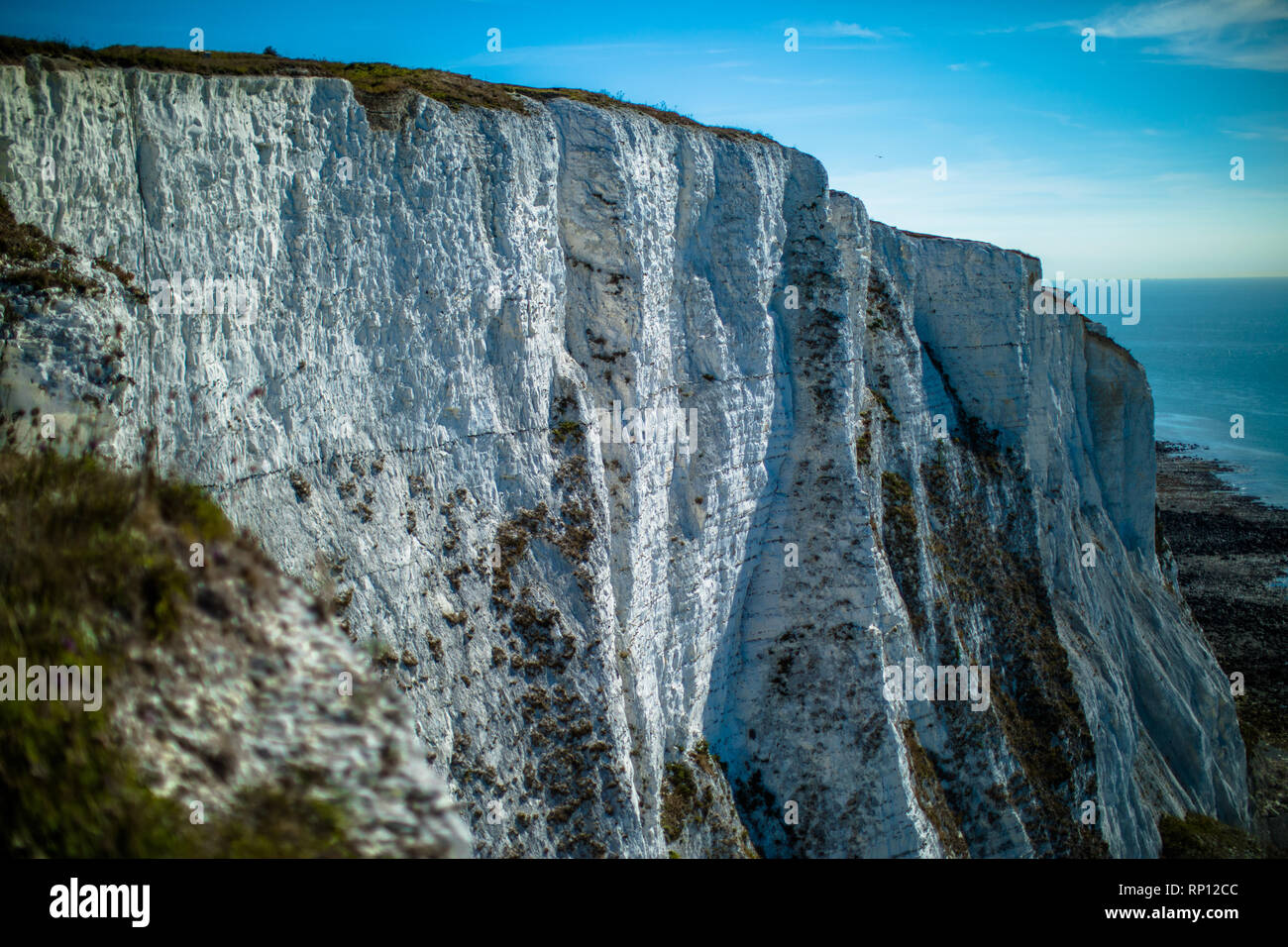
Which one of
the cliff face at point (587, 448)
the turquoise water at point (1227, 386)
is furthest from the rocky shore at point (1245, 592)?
the cliff face at point (587, 448)

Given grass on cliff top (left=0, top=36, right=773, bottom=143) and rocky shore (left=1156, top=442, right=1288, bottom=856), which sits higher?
grass on cliff top (left=0, top=36, right=773, bottom=143)

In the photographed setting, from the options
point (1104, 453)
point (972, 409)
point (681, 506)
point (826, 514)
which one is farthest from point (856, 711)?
point (1104, 453)

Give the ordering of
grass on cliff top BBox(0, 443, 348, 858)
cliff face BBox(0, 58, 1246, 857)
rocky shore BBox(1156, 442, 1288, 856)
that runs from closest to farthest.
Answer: grass on cliff top BBox(0, 443, 348, 858) < cliff face BBox(0, 58, 1246, 857) < rocky shore BBox(1156, 442, 1288, 856)

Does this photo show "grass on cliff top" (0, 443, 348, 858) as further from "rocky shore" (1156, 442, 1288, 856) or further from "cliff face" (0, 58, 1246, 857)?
"rocky shore" (1156, 442, 1288, 856)

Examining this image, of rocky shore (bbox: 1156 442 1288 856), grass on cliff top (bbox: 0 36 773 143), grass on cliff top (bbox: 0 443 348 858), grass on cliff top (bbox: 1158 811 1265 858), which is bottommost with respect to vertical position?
grass on cliff top (bbox: 1158 811 1265 858)

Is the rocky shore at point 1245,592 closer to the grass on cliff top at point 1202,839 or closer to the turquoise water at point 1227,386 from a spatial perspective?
the grass on cliff top at point 1202,839

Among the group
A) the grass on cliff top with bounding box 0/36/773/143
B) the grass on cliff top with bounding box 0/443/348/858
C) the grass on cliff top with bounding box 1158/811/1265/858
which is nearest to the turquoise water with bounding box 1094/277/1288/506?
the grass on cliff top with bounding box 1158/811/1265/858

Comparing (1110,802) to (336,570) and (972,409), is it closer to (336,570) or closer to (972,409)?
(972,409)
